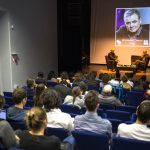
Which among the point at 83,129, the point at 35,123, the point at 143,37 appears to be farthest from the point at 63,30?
the point at 35,123

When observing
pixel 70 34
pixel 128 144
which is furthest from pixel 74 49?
pixel 128 144

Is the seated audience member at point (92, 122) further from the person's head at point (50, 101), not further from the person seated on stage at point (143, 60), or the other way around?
the person seated on stage at point (143, 60)

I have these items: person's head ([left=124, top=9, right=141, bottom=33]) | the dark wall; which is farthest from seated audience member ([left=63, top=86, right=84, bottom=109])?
person's head ([left=124, top=9, right=141, bottom=33])

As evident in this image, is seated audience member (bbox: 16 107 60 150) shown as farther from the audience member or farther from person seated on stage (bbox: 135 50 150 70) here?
person seated on stage (bbox: 135 50 150 70)

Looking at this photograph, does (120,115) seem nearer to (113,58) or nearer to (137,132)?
(137,132)

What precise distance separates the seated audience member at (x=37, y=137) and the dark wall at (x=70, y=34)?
34.2ft

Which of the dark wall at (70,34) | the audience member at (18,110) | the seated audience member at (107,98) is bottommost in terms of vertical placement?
the seated audience member at (107,98)

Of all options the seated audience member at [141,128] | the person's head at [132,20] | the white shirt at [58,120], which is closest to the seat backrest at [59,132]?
the white shirt at [58,120]

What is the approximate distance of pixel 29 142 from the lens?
8.27 ft

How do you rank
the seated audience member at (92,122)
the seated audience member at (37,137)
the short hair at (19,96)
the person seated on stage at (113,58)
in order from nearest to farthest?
1. the seated audience member at (37,137)
2. the seated audience member at (92,122)
3. the short hair at (19,96)
4. the person seated on stage at (113,58)

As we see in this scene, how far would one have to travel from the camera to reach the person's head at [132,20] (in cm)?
1390

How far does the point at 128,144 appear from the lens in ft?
9.38

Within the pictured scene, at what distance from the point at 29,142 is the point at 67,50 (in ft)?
35.9

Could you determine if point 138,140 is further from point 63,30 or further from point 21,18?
point 63,30
